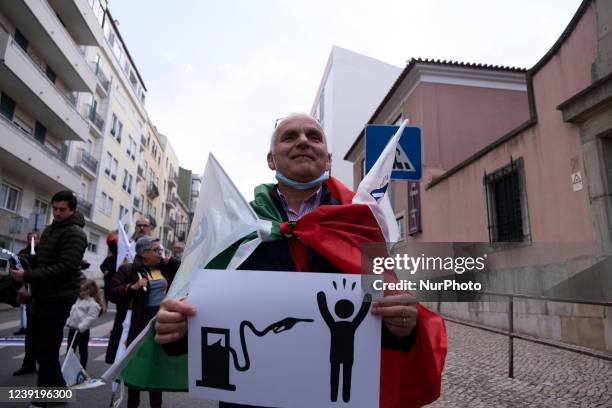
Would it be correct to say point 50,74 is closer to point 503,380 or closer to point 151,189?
point 151,189

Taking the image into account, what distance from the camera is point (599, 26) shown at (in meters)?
7.20

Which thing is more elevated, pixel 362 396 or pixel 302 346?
pixel 302 346

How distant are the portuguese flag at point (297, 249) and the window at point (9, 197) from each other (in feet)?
68.3

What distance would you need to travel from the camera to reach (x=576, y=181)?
294 inches

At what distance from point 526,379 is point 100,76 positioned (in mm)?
31881

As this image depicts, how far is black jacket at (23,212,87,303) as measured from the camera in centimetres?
358

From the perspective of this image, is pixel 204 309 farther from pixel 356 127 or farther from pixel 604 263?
pixel 356 127

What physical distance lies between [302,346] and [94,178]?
31272mm

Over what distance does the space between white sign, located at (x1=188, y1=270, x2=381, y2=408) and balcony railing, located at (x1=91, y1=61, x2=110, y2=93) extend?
31364mm

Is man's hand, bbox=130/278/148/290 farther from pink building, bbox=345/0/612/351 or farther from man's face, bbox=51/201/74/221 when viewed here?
pink building, bbox=345/0/612/351

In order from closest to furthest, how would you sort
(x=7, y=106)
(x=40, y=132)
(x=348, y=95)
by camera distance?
(x=7, y=106) → (x=40, y=132) → (x=348, y=95)

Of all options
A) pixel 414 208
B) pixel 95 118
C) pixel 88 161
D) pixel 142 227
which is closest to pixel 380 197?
pixel 142 227

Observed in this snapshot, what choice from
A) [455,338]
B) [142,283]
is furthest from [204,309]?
[455,338]

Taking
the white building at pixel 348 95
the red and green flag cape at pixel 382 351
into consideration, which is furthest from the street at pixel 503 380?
the white building at pixel 348 95
